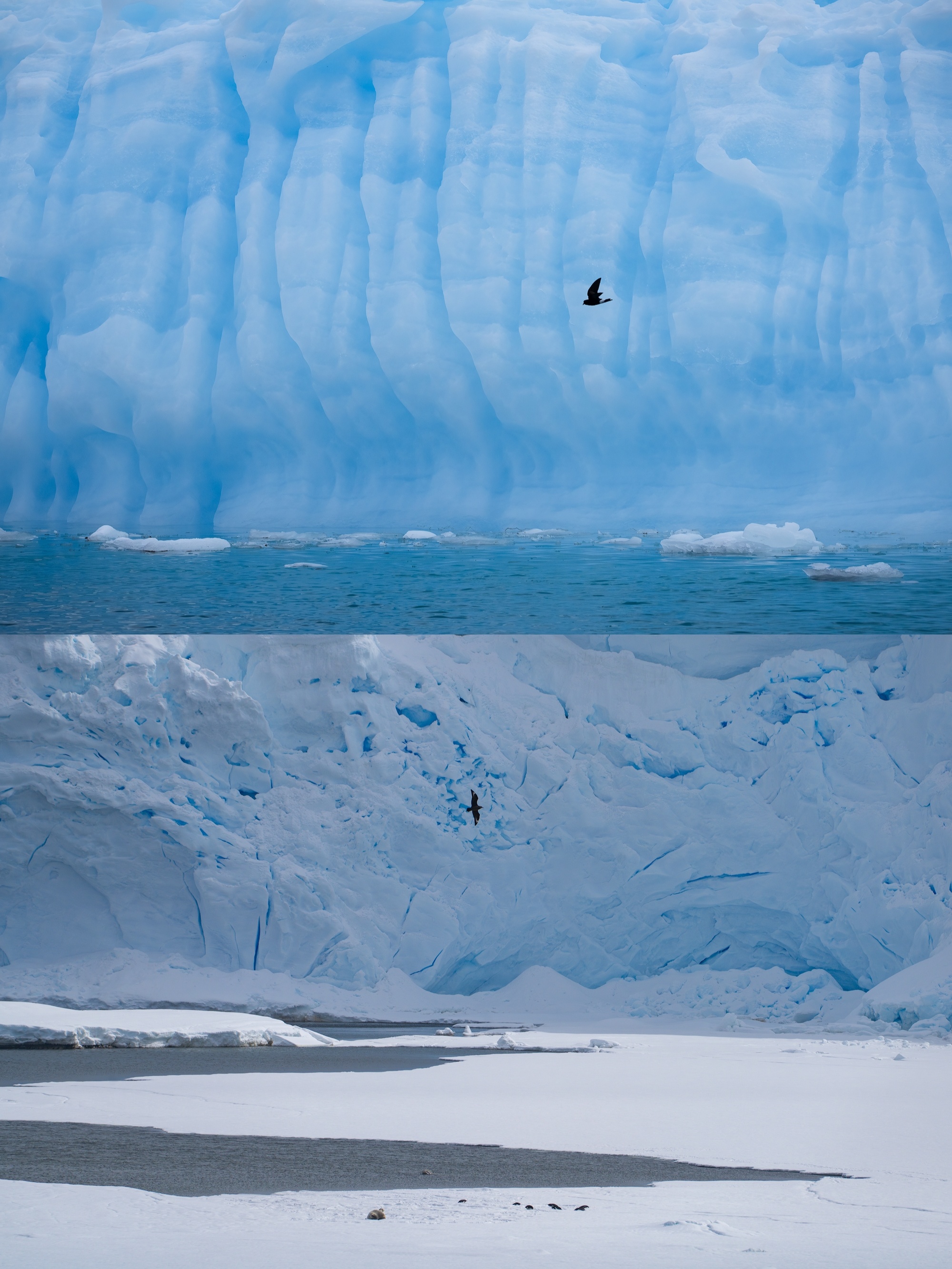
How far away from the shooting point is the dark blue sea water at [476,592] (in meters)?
8.59

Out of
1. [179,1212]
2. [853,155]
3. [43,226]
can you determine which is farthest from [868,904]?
[43,226]

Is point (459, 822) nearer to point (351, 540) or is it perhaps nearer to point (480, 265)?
point (351, 540)

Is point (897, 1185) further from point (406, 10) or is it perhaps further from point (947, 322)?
point (406, 10)

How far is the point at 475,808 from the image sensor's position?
845cm

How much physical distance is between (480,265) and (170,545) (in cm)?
293

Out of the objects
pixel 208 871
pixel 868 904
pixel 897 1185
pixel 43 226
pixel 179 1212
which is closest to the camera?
pixel 179 1212

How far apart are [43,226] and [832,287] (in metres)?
5.65

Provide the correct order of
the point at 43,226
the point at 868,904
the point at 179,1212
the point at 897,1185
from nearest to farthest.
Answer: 1. the point at 179,1212
2. the point at 897,1185
3. the point at 868,904
4. the point at 43,226

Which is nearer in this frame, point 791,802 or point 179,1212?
point 179,1212

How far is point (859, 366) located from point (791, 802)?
3.05 metres

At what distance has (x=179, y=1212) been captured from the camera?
7.84 feet

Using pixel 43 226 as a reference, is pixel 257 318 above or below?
below

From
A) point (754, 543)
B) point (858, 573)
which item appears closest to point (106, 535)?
point (754, 543)

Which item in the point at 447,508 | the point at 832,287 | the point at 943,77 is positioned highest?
the point at 943,77
